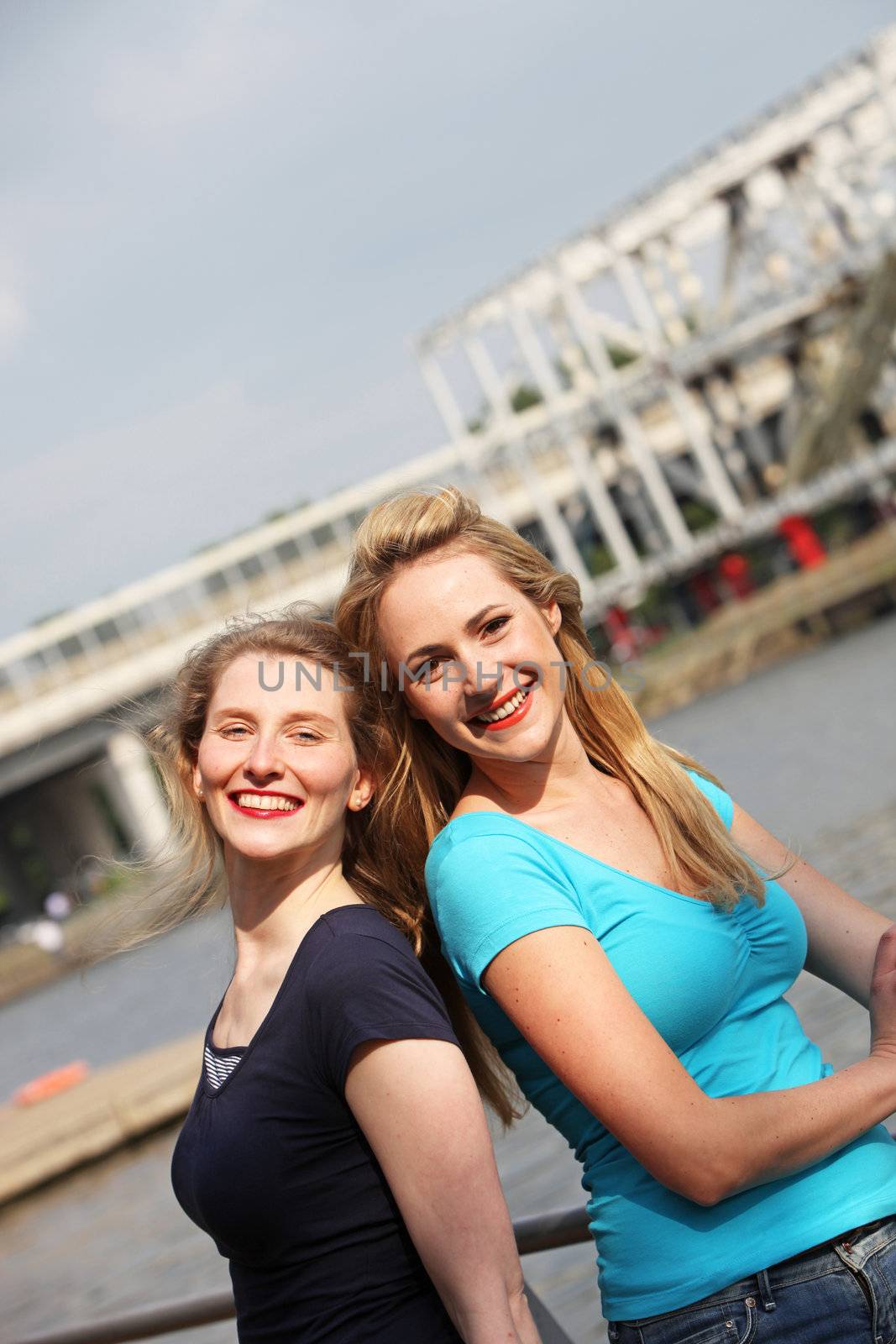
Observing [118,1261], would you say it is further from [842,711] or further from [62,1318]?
[842,711]

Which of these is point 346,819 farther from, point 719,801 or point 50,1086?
point 50,1086

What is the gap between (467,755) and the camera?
8.28 ft

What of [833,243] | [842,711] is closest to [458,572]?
[842,711]

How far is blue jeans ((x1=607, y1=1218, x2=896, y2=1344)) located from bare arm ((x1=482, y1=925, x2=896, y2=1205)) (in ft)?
0.42

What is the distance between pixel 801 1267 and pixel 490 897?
639mm

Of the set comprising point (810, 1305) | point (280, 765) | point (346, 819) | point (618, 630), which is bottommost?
point (618, 630)

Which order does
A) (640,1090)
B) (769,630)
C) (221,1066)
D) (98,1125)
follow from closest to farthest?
1. (640,1090)
2. (221,1066)
3. (98,1125)
4. (769,630)

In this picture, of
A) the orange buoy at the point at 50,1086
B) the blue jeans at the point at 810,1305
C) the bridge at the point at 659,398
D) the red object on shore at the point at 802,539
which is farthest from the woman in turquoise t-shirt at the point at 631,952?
the red object on shore at the point at 802,539

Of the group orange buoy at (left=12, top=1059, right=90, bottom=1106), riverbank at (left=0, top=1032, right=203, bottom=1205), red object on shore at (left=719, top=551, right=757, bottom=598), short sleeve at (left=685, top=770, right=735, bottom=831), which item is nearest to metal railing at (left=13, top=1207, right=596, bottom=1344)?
short sleeve at (left=685, top=770, right=735, bottom=831)

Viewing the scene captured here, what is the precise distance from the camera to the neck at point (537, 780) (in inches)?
92.0

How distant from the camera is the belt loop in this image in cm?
200

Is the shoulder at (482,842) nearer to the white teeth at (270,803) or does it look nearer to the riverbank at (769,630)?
the white teeth at (270,803)

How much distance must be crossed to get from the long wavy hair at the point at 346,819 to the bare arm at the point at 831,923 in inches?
21.6

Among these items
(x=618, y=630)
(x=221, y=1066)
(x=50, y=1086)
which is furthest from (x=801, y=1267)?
(x=618, y=630)
